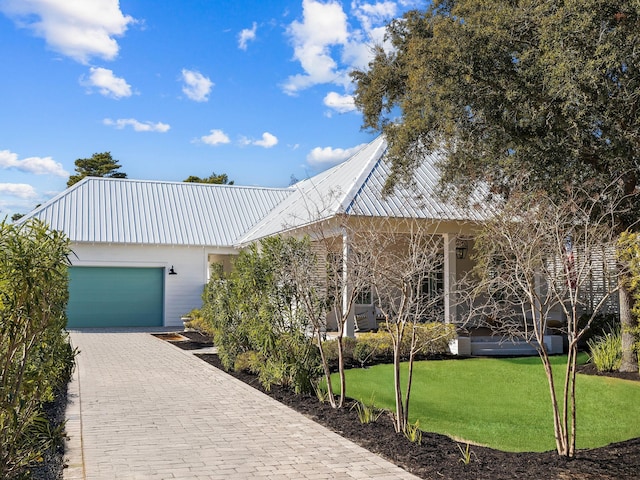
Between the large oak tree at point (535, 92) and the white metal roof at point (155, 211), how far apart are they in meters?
15.7

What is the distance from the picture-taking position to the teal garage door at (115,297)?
25750 millimetres

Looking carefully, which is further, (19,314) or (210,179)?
(210,179)

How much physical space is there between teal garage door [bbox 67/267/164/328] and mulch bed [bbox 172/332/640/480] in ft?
64.4

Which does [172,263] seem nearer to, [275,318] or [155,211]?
[155,211]

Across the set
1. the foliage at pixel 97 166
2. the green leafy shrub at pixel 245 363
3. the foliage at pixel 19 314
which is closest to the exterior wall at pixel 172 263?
the green leafy shrub at pixel 245 363

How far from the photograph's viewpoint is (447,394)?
37.6 ft

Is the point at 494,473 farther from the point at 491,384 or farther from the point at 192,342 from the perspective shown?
the point at 192,342

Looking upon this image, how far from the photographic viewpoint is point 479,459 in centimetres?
666

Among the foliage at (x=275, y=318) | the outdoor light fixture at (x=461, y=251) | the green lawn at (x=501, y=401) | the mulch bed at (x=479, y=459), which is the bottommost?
the green lawn at (x=501, y=401)

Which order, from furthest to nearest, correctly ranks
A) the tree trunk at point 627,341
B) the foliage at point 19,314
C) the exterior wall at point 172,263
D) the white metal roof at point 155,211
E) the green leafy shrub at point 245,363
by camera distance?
the white metal roof at point 155,211 < the exterior wall at point 172,263 < the tree trunk at point 627,341 < the green leafy shrub at point 245,363 < the foliage at point 19,314

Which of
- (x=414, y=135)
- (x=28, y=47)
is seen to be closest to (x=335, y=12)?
(x=414, y=135)

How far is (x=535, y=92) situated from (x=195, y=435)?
8.26m

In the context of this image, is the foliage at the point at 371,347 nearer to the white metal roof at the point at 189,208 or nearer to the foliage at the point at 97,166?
the white metal roof at the point at 189,208

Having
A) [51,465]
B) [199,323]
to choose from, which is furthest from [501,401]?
[199,323]
